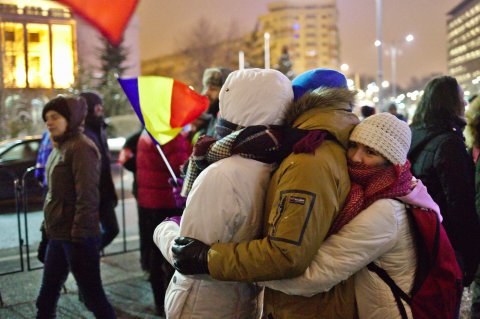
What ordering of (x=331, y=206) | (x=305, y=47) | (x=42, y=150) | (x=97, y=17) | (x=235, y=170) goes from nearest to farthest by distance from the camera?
(x=331, y=206) → (x=235, y=170) → (x=97, y=17) → (x=42, y=150) → (x=305, y=47)

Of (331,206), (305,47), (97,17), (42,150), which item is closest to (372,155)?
(331,206)

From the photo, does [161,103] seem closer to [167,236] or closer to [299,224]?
[167,236]

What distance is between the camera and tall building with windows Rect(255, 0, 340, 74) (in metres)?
122

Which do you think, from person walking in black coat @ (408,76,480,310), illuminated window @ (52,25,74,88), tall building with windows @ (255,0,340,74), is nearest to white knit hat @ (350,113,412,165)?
person walking in black coat @ (408,76,480,310)

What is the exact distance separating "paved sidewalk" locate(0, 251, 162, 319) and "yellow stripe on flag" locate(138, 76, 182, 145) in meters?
1.87

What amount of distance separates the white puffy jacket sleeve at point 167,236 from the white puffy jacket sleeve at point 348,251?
0.59 meters

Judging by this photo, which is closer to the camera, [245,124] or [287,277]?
[287,277]

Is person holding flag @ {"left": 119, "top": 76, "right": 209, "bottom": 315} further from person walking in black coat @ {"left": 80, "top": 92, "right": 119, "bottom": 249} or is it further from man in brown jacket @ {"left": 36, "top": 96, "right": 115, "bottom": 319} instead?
man in brown jacket @ {"left": 36, "top": 96, "right": 115, "bottom": 319}

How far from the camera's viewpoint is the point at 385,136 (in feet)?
7.61

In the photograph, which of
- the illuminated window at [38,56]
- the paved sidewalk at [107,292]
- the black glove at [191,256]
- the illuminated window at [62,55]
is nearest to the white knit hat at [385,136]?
the black glove at [191,256]

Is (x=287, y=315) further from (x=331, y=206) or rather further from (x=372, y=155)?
(x=372, y=155)

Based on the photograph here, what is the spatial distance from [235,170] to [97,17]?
2.28 metres

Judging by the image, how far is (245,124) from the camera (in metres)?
2.31

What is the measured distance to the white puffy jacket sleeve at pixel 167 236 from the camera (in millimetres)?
2457
